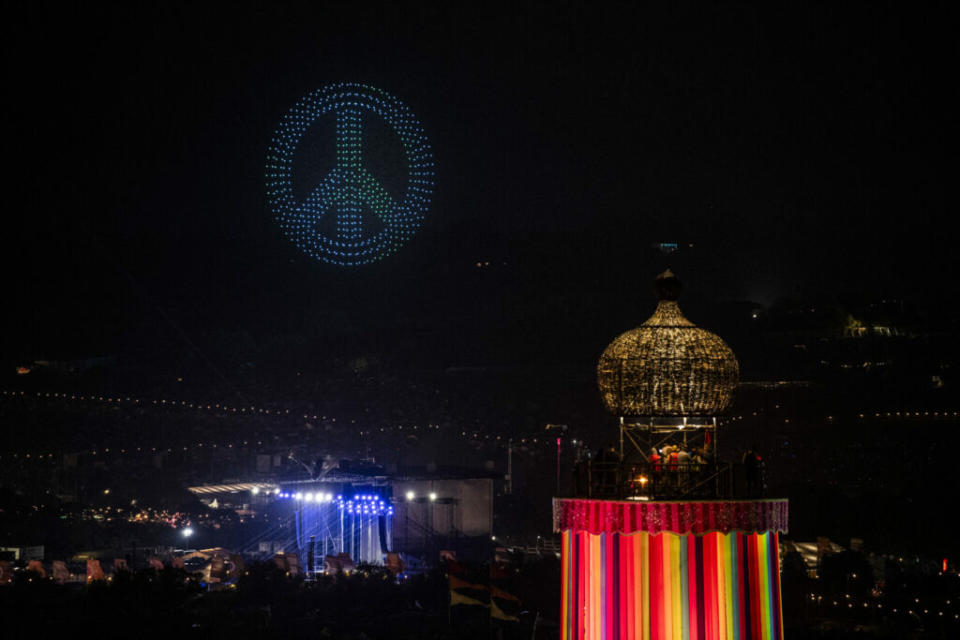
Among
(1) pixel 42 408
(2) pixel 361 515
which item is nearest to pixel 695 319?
(2) pixel 361 515

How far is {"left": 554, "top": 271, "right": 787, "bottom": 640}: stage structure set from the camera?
1077 centimetres

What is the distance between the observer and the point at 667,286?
466 inches

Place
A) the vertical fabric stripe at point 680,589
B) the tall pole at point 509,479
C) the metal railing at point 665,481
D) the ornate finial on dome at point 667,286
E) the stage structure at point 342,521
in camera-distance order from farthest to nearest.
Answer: the tall pole at point 509,479
the stage structure at point 342,521
the ornate finial on dome at point 667,286
the metal railing at point 665,481
the vertical fabric stripe at point 680,589

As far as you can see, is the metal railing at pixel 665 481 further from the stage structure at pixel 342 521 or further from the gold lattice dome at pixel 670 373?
the stage structure at pixel 342 521

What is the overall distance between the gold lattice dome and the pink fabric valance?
3.30 ft

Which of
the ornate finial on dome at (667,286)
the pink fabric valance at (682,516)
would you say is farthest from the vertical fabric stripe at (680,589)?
the ornate finial on dome at (667,286)

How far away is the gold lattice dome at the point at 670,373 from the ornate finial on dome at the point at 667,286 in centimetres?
55

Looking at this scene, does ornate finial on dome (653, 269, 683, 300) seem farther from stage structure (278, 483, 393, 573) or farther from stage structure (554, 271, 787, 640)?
stage structure (278, 483, 393, 573)

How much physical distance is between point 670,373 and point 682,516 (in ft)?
4.91

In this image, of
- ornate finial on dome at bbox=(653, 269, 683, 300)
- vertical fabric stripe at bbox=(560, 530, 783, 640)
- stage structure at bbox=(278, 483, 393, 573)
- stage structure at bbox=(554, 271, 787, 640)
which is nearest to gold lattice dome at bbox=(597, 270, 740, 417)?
stage structure at bbox=(554, 271, 787, 640)

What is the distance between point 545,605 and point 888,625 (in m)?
7.97

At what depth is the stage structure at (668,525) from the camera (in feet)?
35.3

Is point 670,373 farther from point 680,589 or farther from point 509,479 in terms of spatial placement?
point 509,479

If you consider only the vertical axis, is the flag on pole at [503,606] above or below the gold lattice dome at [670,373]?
below
